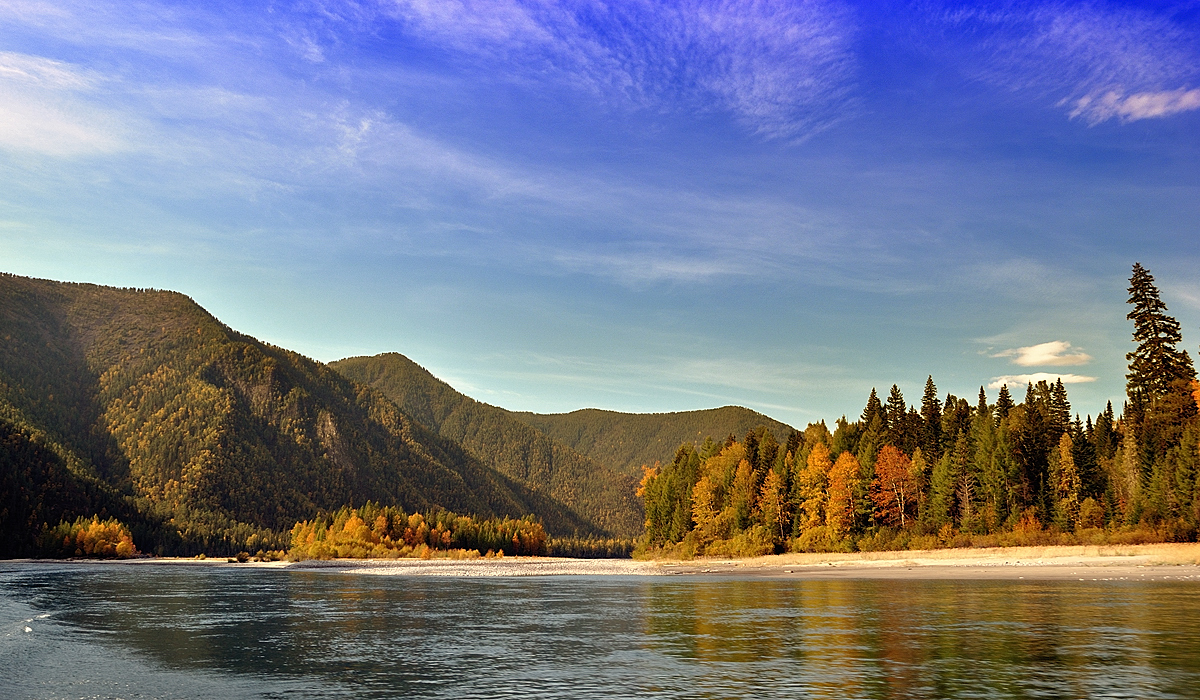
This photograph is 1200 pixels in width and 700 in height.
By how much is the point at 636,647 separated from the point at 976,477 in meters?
100

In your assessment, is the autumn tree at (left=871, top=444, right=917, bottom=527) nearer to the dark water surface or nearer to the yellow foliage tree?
the yellow foliage tree

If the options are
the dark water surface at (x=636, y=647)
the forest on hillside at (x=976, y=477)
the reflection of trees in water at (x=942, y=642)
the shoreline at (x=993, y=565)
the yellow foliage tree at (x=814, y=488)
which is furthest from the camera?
the yellow foliage tree at (x=814, y=488)

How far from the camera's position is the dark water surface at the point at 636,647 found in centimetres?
2514

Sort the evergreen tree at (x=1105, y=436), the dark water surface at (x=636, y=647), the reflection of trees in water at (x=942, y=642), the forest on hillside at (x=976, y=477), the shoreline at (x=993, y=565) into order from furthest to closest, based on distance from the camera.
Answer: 1. the evergreen tree at (x=1105, y=436)
2. the forest on hillside at (x=976, y=477)
3. the shoreline at (x=993, y=565)
4. the dark water surface at (x=636, y=647)
5. the reflection of trees in water at (x=942, y=642)

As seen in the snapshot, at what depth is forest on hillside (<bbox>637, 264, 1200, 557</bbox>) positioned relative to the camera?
103m

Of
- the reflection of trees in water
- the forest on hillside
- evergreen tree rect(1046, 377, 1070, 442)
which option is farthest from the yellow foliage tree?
the reflection of trees in water

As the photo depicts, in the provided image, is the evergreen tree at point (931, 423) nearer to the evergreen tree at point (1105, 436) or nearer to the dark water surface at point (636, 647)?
the evergreen tree at point (1105, 436)

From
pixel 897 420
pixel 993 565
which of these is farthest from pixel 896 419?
pixel 993 565

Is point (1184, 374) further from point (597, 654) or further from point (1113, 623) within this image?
point (597, 654)

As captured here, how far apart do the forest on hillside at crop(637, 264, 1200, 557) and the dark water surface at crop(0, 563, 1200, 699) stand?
158ft

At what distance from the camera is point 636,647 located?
34688mm

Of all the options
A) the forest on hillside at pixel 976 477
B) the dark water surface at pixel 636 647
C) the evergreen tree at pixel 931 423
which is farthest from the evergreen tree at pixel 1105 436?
the dark water surface at pixel 636 647

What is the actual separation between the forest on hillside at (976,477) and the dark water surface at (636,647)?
158 feet

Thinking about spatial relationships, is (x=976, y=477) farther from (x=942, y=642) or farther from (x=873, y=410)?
(x=942, y=642)
